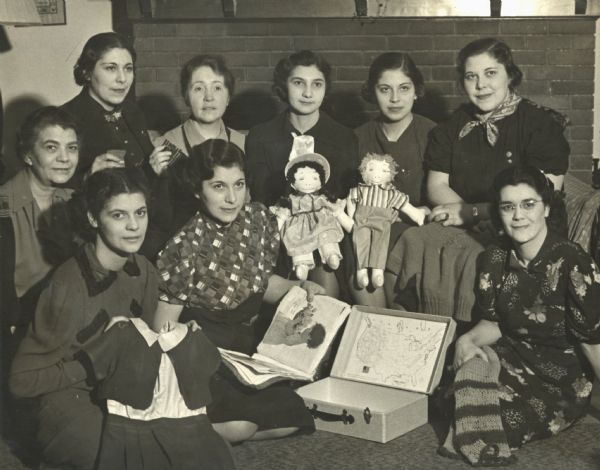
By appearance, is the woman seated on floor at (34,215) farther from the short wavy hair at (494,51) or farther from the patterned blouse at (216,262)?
the short wavy hair at (494,51)

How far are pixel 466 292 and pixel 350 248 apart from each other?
20.7 inches

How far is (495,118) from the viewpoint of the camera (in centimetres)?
349

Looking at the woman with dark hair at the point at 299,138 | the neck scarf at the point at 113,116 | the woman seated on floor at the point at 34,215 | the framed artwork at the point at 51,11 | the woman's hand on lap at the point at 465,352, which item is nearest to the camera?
the woman's hand on lap at the point at 465,352

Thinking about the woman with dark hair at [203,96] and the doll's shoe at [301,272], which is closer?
the doll's shoe at [301,272]

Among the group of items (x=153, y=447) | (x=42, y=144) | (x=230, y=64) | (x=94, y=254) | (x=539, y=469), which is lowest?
(x=539, y=469)

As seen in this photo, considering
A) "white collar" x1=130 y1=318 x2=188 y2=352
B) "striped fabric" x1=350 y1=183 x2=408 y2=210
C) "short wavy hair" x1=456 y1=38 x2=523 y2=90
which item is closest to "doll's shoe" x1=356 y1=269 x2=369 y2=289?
"striped fabric" x1=350 y1=183 x2=408 y2=210

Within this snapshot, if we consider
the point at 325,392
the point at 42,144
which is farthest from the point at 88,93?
the point at 325,392

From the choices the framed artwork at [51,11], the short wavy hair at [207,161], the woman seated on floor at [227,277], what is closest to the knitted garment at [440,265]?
the woman seated on floor at [227,277]

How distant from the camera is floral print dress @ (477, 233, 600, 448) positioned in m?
2.84

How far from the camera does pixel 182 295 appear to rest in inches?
117

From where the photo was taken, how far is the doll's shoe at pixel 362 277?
339 cm

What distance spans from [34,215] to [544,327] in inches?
71.6

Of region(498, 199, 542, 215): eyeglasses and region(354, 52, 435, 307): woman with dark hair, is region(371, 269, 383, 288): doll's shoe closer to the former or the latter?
region(354, 52, 435, 307): woman with dark hair

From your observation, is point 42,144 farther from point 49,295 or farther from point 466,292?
point 466,292
